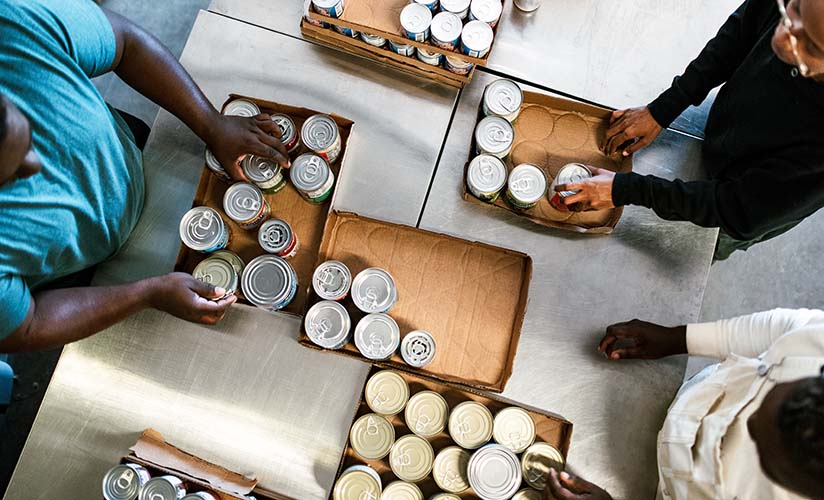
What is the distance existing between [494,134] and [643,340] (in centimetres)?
59

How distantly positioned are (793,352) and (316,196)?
1.00m

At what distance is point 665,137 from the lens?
4.80ft

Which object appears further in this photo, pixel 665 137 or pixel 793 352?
pixel 665 137

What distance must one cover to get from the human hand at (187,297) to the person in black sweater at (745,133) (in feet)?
2.73

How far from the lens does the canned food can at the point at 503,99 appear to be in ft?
4.38

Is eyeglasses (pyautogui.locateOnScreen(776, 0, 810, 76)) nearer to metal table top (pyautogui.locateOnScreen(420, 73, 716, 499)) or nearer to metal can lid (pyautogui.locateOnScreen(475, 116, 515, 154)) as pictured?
metal table top (pyautogui.locateOnScreen(420, 73, 716, 499))

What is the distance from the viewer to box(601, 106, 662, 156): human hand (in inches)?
53.9

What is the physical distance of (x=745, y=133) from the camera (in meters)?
1.24

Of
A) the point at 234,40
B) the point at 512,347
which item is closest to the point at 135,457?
the point at 512,347

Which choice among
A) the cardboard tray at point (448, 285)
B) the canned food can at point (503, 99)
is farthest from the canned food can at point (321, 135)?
the canned food can at point (503, 99)

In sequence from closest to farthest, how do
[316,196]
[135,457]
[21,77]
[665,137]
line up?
[21,77] < [135,457] < [316,196] < [665,137]

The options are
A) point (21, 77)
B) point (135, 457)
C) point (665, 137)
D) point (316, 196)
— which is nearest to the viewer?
point (21, 77)

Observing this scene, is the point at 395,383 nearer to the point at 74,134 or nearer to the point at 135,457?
the point at 135,457

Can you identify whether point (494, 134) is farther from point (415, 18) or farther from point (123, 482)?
point (123, 482)
